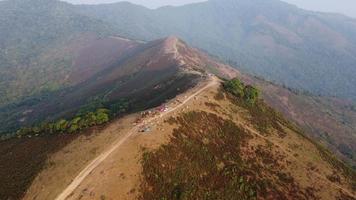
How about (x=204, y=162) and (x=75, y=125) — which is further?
(x=75, y=125)

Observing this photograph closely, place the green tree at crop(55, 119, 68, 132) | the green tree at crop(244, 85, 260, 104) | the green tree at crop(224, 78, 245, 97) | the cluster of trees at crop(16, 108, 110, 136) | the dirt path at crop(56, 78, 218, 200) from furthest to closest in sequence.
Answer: the green tree at crop(244, 85, 260, 104)
the green tree at crop(224, 78, 245, 97)
the green tree at crop(55, 119, 68, 132)
the cluster of trees at crop(16, 108, 110, 136)
the dirt path at crop(56, 78, 218, 200)

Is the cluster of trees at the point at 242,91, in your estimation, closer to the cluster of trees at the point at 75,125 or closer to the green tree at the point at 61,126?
the cluster of trees at the point at 75,125

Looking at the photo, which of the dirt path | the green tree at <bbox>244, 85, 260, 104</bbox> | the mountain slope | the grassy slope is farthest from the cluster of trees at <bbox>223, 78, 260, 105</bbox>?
the dirt path

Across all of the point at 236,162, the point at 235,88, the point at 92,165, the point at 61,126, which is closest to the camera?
the point at 92,165

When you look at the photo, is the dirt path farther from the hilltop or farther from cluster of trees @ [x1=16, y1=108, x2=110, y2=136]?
cluster of trees @ [x1=16, y1=108, x2=110, y2=136]

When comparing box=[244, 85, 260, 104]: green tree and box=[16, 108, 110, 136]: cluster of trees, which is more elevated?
box=[244, 85, 260, 104]: green tree

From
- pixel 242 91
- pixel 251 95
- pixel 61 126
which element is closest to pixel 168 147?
pixel 61 126

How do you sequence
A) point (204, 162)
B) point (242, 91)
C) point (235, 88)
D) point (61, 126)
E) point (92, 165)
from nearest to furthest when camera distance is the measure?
point (92, 165) → point (204, 162) → point (61, 126) → point (235, 88) → point (242, 91)

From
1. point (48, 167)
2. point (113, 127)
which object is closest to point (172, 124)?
point (113, 127)

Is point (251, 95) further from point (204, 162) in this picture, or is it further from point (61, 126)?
point (61, 126)
